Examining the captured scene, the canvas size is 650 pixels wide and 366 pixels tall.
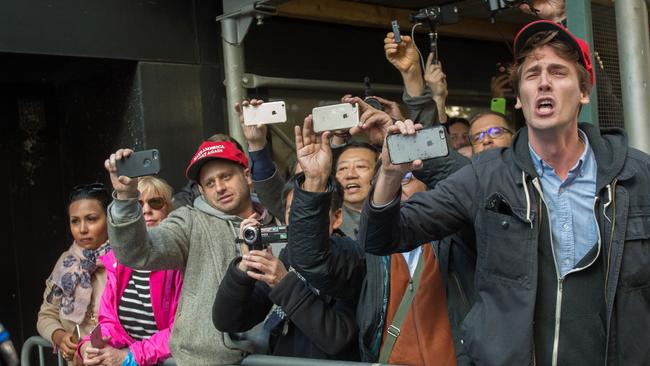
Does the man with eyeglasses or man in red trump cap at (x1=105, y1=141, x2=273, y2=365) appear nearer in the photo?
man in red trump cap at (x1=105, y1=141, x2=273, y2=365)

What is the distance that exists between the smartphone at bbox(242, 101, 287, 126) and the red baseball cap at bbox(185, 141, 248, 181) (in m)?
0.27

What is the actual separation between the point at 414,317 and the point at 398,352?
14 cm

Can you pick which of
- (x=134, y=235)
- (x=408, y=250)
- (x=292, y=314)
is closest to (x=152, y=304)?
(x=134, y=235)

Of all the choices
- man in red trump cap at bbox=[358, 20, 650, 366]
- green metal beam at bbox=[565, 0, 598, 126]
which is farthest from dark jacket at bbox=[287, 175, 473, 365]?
green metal beam at bbox=[565, 0, 598, 126]

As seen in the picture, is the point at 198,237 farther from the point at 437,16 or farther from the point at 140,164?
the point at 437,16

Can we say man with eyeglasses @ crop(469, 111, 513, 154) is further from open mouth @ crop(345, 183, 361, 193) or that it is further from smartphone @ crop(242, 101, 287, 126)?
smartphone @ crop(242, 101, 287, 126)

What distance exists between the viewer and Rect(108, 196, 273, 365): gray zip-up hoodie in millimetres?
3721

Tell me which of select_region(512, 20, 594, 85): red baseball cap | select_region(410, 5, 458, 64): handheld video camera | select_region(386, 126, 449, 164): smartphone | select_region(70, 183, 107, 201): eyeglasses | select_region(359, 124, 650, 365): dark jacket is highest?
select_region(410, 5, 458, 64): handheld video camera

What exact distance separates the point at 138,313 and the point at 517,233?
7.46 feet

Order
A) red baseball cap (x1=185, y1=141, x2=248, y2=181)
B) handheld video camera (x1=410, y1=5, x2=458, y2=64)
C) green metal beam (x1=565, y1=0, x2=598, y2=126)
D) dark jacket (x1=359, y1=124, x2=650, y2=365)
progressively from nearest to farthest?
dark jacket (x1=359, y1=124, x2=650, y2=365) → green metal beam (x1=565, y1=0, x2=598, y2=126) → red baseball cap (x1=185, y1=141, x2=248, y2=181) → handheld video camera (x1=410, y1=5, x2=458, y2=64)

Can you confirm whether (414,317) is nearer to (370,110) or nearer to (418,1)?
(370,110)

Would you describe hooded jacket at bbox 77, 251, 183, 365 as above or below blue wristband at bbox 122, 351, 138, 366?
above

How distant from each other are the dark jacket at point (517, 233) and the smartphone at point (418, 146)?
0.45 ft

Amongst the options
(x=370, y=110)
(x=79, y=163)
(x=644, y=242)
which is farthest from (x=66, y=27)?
(x=644, y=242)
